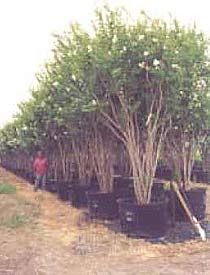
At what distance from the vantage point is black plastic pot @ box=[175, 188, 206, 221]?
10.6 metres

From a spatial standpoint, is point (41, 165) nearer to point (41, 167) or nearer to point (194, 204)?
point (41, 167)

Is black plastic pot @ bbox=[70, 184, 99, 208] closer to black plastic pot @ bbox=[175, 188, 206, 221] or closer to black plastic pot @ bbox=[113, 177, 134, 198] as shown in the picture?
black plastic pot @ bbox=[113, 177, 134, 198]

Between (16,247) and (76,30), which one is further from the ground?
(76,30)

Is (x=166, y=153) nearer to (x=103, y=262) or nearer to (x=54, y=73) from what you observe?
(x=54, y=73)

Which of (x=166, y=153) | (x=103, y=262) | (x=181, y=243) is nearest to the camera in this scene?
(x=103, y=262)

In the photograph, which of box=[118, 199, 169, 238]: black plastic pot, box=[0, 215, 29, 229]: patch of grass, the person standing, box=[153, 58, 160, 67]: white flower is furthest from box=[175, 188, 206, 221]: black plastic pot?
the person standing

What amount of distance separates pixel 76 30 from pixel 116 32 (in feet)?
3.75

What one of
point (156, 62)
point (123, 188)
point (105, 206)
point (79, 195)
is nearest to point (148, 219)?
point (105, 206)

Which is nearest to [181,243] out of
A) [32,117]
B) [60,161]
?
[32,117]

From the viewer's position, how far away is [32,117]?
56.7 ft

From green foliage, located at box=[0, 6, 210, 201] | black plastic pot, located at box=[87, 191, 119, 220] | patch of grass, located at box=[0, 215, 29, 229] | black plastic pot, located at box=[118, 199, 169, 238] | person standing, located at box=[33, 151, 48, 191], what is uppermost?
green foliage, located at box=[0, 6, 210, 201]

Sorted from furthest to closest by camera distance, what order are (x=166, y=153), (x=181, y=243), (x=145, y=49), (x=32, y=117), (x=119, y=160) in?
(x=32, y=117) < (x=119, y=160) < (x=166, y=153) < (x=145, y=49) < (x=181, y=243)

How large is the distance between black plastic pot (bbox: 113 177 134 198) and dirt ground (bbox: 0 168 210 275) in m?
0.92

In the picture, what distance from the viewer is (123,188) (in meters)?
12.6
